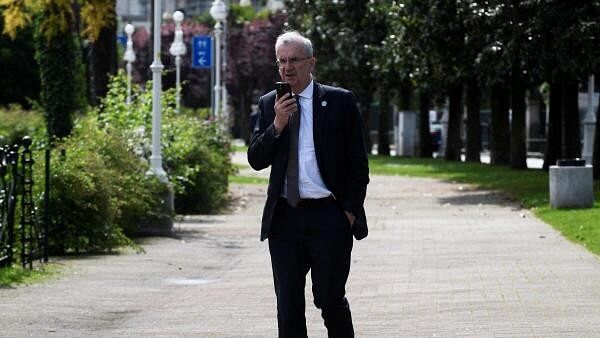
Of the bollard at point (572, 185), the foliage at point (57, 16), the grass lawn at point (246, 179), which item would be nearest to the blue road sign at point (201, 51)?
the grass lawn at point (246, 179)

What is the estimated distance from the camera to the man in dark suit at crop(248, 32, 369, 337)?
8.05m

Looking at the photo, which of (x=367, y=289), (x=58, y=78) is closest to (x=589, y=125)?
(x=58, y=78)

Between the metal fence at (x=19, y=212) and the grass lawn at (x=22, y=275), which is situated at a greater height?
the metal fence at (x=19, y=212)

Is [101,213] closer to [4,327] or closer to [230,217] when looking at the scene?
[4,327]

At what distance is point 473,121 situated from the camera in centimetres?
5088

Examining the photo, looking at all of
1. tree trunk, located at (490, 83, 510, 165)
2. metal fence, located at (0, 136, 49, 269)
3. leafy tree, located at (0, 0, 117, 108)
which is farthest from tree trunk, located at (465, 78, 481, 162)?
metal fence, located at (0, 136, 49, 269)

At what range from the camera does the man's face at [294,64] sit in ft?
26.2

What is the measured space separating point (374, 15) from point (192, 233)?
34.9 metres

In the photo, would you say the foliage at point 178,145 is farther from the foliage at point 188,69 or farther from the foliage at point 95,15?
the foliage at point 188,69

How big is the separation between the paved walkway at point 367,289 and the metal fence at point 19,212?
0.41 metres

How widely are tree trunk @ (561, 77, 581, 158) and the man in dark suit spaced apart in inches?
1053

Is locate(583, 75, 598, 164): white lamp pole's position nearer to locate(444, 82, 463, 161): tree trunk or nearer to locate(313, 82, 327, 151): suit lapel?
locate(444, 82, 463, 161): tree trunk

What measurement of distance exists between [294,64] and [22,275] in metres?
7.22

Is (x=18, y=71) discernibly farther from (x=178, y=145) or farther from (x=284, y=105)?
(x=284, y=105)
